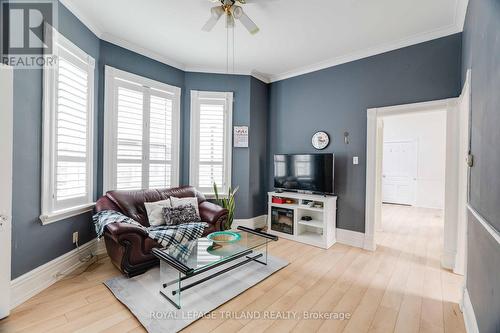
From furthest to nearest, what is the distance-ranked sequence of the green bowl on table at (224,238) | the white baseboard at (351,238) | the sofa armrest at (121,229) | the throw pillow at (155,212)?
the white baseboard at (351,238) → the throw pillow at (155,212) → the green bowl on table at (224,238) → the sofa armrest at (121,229)

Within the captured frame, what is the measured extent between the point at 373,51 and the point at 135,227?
3.84 metres

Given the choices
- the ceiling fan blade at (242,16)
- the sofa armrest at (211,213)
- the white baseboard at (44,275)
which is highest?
the ceiling fan blade at (242,16)

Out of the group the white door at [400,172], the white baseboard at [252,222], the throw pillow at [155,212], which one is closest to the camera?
the throw pillow at [155,212]

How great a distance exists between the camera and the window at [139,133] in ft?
10.1

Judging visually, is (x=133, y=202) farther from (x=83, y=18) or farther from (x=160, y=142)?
(x=83, y=18)

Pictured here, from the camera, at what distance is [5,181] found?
1.76 metres

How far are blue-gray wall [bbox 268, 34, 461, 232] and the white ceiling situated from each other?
199mm

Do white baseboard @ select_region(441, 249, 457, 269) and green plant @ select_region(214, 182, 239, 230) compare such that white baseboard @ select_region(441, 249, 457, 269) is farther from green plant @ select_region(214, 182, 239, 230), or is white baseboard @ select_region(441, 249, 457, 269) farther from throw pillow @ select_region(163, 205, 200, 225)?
throw pillow @ select_region(163, 205, 200, 225)

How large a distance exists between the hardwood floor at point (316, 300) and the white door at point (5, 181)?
0.26 m

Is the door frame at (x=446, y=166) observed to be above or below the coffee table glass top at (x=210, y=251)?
above

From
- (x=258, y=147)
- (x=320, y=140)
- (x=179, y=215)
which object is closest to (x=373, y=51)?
(x=320, y=140)

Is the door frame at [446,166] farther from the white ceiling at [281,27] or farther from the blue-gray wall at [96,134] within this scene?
the blue-gray wall at [96,134]

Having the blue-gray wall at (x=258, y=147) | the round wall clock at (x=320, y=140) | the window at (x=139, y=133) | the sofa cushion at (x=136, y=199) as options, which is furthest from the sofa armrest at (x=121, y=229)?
the round wall clock at (x=320, y=140)

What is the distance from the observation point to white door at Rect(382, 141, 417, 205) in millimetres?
6703
